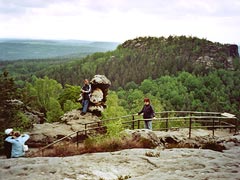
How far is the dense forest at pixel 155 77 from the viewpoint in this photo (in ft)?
189

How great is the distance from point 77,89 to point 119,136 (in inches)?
1163

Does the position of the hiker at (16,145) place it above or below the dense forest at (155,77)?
above

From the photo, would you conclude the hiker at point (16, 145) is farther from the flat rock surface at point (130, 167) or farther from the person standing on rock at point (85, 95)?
the person standing on rock at point (85, 95)

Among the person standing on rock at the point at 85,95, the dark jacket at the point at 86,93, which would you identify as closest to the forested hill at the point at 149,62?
the person standing on rock at the point at 85,95

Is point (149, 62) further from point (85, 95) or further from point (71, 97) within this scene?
point (85, 95)

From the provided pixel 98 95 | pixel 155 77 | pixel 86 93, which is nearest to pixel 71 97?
pixel 98 95

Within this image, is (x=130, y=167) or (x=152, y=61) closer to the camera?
(x=130, y=167)

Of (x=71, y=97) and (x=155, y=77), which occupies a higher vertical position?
(x=71, y=97)

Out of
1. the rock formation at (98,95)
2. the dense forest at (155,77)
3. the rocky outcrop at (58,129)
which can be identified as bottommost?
the dense forest at (155,77)

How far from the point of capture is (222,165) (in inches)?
291

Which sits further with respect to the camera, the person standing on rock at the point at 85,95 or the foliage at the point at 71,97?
the foliage at the point at 71,97

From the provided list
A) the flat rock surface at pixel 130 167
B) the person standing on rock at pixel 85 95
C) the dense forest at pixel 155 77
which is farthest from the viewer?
the dense forest at pixel 155 77

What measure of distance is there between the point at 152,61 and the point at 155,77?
18486 mm

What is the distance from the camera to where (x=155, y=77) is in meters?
113
